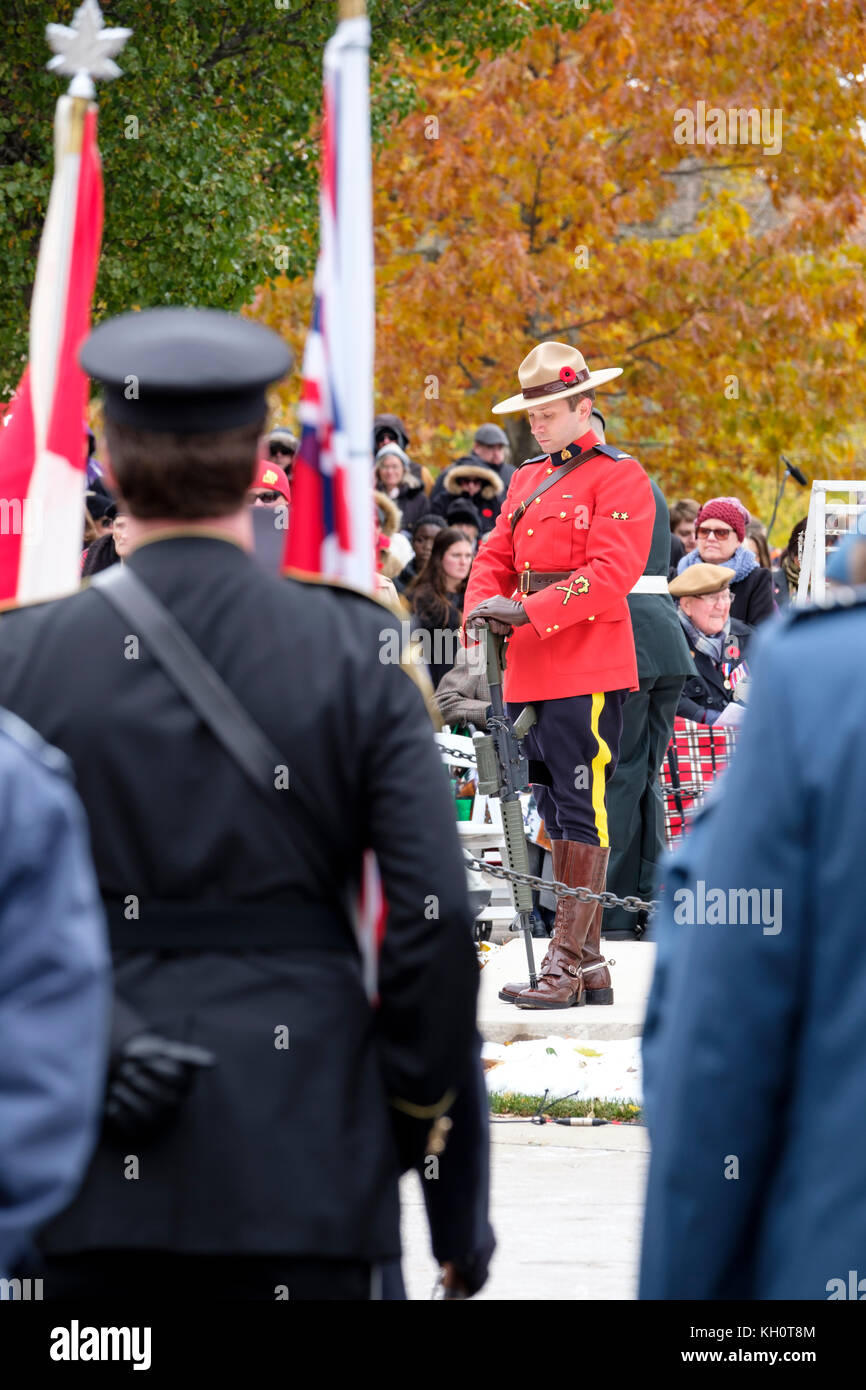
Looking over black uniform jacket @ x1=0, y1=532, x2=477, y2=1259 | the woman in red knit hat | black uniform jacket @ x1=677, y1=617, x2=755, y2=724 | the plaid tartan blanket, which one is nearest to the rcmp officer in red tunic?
the plaid tartan blanket

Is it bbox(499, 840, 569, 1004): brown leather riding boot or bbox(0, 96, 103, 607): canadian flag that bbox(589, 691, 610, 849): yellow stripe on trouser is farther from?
bbox(0, 96, 103, 607): canadian flag

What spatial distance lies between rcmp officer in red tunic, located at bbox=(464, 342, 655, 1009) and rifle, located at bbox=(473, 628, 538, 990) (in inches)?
3.1

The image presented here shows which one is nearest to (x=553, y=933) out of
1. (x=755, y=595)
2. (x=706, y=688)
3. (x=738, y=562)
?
(x=706, y=688)

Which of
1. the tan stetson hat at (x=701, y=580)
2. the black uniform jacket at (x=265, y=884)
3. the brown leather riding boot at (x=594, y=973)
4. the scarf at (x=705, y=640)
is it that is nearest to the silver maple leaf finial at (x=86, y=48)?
the black uniform jacket at (x=265, y=884)

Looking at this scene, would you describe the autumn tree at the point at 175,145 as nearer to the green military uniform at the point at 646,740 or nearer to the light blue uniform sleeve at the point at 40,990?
the green military uniform at the point at 646,740

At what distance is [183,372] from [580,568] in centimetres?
528

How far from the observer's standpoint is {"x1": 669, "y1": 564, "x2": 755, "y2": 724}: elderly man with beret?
11.0 m

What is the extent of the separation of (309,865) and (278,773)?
13 cm

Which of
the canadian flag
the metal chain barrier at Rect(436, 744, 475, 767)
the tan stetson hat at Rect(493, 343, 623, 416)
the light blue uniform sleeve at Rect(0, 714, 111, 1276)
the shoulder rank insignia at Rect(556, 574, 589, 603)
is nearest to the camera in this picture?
the light blue uniform sleeve at Rect(0, 714, 111, 1276)

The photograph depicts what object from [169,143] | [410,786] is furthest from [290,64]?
[410,786]

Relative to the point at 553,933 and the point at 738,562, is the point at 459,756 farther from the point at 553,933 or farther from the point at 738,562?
the point at 553,933

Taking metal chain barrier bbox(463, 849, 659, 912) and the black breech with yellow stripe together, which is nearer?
metal chain barrier bbox(463, 849, 659, 912)

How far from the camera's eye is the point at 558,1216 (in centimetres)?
583

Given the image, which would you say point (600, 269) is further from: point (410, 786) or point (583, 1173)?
point (410, 786)
